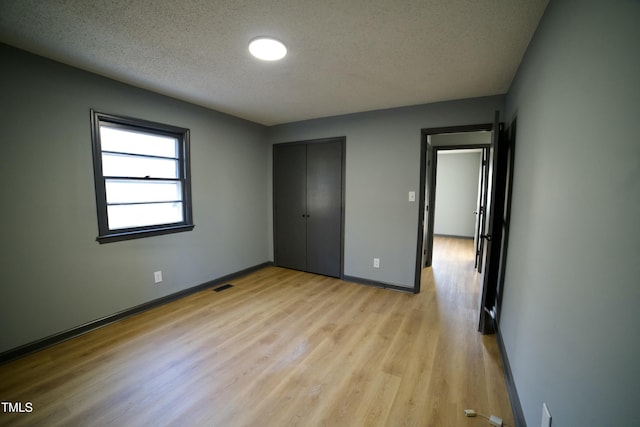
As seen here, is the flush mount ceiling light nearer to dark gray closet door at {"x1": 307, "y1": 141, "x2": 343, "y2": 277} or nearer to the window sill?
dark gray closet door at {"x1": 307, "y1": 141, "x2": 343, "y2": 277}

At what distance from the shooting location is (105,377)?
182cm

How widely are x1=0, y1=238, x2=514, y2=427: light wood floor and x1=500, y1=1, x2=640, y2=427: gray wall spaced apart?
22.8 inches

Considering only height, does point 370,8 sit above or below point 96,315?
above

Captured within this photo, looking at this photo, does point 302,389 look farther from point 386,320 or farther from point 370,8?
point 370,8

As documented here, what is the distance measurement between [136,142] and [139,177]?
0.38m

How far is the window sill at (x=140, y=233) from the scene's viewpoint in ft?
8.08

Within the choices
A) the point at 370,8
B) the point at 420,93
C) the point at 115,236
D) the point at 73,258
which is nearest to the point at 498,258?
the point at 420,93

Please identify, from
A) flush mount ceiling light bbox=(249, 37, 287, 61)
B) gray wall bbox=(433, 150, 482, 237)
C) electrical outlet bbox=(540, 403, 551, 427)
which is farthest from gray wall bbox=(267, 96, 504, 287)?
gray wall bbox=(433, 150, 482, 237)

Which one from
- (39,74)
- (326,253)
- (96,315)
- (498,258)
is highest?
(39,74)

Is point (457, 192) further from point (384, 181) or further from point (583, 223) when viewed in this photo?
point (583, 223)

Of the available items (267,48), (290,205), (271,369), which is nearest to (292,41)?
(267,48)

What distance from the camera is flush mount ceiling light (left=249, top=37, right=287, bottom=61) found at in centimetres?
177

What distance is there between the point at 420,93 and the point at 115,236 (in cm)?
348

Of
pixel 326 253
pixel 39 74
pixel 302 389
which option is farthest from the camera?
pixel 326 253
